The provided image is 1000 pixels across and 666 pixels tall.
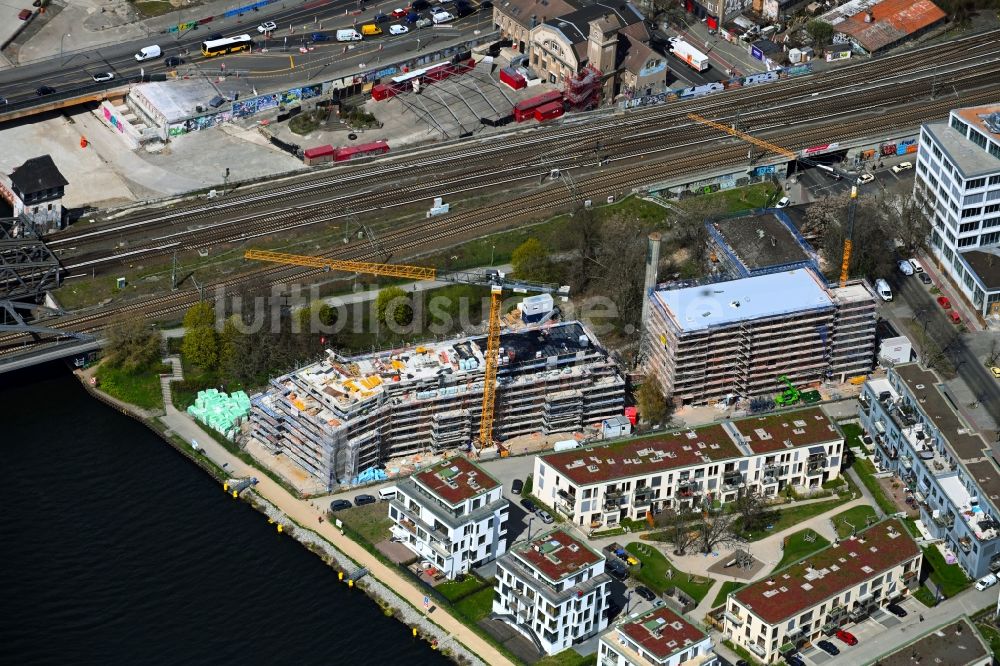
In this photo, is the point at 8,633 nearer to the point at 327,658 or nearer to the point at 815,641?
the point at 327,658

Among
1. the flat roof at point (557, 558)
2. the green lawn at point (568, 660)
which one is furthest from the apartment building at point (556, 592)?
the green lawn at point (568, 660)

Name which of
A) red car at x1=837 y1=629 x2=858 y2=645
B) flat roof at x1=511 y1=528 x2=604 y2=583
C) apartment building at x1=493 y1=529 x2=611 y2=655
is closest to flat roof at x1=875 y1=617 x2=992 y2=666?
red car at x1=837 y1=629 x2=858 y2=645

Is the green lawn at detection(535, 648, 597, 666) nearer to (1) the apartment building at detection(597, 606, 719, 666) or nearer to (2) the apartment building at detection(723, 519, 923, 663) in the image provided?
(1) the apartment building at detection(597, 606, 719, 666)

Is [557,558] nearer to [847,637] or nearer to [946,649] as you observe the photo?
[847,637]

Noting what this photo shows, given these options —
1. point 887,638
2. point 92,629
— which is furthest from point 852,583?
point 92,629

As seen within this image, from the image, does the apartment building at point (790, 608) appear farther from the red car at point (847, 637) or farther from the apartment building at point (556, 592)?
the apartment building at point (556, 592)

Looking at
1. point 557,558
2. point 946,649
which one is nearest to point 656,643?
point 557,558
